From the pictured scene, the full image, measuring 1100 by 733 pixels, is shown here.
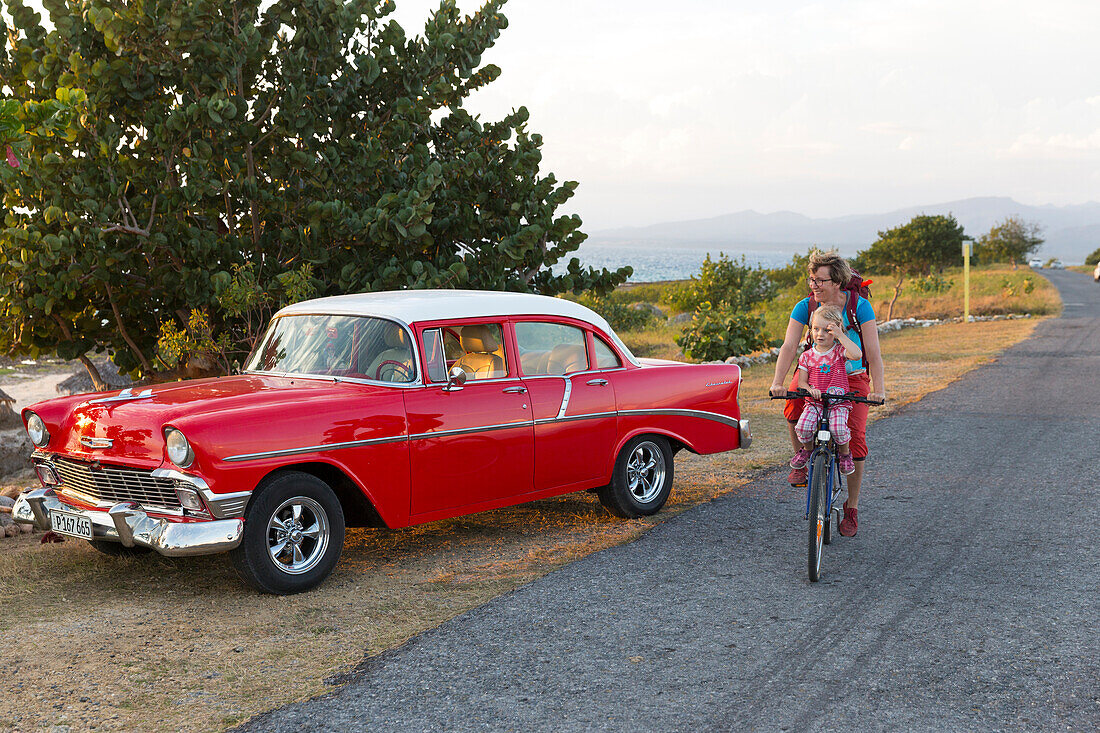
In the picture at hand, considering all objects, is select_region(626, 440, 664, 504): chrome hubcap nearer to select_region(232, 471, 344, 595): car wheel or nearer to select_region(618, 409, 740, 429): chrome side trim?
select_region(618, 409, 740, 429): chrome side trim

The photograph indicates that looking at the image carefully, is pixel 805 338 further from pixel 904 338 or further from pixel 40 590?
pixel 904 338

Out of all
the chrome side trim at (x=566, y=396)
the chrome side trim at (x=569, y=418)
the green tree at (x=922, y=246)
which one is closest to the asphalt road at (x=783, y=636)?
the chrome side trim at (x=569, y=418)

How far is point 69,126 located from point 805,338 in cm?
767

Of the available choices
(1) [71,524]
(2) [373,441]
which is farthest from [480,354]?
(1) [71,524]

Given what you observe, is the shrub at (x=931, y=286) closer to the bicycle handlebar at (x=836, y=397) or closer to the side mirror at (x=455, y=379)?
the bicycle handlebar at (x=836, y=397)

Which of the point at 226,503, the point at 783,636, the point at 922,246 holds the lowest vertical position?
the point at 783,636

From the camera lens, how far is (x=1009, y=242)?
94.4 metres

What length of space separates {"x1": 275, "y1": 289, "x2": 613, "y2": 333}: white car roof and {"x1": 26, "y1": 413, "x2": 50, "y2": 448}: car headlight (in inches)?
66.6

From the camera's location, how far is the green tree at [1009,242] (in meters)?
93.9

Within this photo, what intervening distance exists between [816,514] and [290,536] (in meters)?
3.00

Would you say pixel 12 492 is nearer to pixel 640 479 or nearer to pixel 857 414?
pixel 640 479

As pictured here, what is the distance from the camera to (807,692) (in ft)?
13.5

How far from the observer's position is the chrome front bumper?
503 cm

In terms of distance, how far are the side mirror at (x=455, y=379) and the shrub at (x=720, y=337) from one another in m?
14.4
